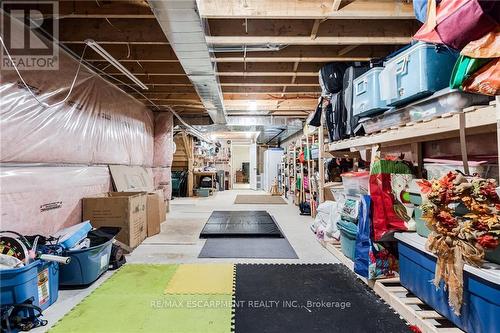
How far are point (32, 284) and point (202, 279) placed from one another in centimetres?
A: 128

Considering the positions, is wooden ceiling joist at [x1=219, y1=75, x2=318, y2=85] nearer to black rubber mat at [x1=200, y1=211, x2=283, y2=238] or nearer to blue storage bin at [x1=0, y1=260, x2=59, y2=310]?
black rubber mat at [x1=200, y1=211, x2=283, y2=238]

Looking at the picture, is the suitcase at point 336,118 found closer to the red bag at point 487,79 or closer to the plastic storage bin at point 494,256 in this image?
the red bag at point 487,79

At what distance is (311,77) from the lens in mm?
4691

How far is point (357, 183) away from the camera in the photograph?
108 inches

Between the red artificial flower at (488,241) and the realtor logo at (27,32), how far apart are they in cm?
363

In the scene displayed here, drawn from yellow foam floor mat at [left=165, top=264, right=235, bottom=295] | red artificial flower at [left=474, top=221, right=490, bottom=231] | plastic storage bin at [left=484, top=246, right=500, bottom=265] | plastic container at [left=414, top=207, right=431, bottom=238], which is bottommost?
yellow foam floor mat at [left=165, top=264, right=235, bottom=295]

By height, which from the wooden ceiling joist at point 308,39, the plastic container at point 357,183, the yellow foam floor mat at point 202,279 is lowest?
the yellow foam floor mat at point 202,279

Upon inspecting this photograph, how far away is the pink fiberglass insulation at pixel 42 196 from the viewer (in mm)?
2285

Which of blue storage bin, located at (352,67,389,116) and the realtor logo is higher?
the realtor logo

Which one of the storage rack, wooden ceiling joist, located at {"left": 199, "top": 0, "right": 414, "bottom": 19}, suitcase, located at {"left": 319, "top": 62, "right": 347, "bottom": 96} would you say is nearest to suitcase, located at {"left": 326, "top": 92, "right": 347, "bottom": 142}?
suitcase, located at {"left": 319, "top": 62, "right": 347, "bottom": 96}

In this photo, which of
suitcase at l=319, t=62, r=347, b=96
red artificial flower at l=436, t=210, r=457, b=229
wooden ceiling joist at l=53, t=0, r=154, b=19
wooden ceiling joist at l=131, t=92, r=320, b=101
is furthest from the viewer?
wooden ceiling joist at l=131, t=92, r=320, b=101

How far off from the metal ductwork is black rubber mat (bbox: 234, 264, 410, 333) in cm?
237

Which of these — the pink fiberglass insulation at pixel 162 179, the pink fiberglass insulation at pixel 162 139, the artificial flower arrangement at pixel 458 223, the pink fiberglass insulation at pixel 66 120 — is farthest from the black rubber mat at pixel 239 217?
the artificial flower arrangement at pixel 458 223

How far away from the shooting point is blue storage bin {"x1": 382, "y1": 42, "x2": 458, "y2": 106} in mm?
1806
